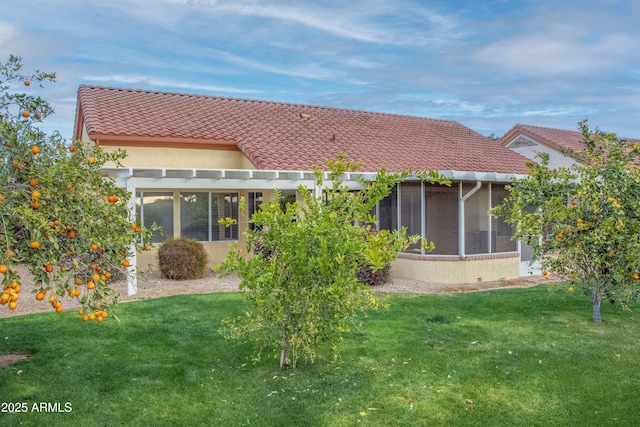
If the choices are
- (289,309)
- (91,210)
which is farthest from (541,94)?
(91,210)

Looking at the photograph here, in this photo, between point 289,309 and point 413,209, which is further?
point 413,209

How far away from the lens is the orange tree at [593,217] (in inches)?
312

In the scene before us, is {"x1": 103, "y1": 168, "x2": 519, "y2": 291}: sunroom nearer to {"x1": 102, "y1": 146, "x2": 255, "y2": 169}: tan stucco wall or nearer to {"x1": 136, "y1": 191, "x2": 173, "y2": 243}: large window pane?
{"x1": 136, "y1": 191, "x2": 173, "y2": 243}: large window pane

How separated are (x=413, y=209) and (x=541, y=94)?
13116 mm

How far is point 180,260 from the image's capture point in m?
13.4

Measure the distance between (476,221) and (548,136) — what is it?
13.9 m

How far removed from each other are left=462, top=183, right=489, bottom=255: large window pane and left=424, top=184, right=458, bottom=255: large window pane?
1.01 feet

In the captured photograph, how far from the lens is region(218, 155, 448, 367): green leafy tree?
5836mm

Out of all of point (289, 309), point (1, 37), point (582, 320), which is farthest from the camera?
point (582, 320)

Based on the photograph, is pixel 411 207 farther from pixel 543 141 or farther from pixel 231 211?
pixel 543 141

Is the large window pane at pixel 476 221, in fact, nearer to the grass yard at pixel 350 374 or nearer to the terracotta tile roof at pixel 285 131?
the terracotta tile roof at pixel 285 131

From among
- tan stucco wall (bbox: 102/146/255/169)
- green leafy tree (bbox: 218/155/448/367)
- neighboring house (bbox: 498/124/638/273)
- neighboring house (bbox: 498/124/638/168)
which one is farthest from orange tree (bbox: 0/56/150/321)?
neighboring house (bbox: 498/124/638/168)

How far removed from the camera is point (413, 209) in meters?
14.0

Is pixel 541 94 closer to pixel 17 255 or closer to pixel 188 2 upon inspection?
pixel 188 2
